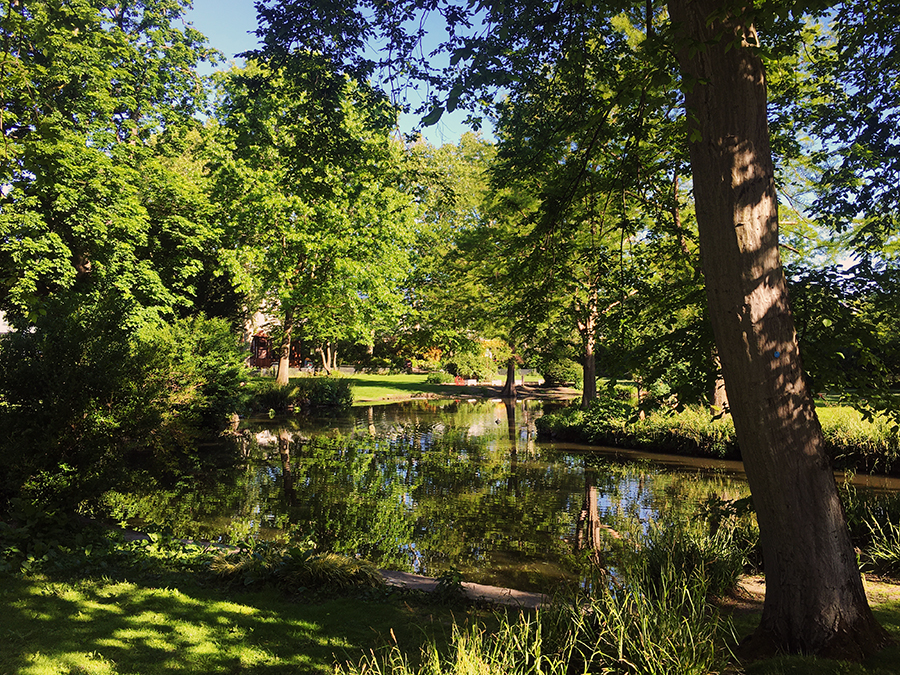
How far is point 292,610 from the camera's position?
512 centimetres

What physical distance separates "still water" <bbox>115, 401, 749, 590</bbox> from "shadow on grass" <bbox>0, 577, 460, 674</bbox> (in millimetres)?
2288

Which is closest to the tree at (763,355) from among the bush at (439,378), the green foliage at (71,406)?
the green foliage at (71,406)

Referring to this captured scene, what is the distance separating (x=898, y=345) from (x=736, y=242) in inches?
136

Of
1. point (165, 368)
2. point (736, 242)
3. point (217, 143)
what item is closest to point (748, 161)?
point (736, 242)

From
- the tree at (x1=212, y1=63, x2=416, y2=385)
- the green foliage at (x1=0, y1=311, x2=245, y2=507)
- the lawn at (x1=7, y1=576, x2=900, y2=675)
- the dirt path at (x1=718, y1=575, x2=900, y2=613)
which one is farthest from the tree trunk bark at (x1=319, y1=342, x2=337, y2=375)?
the dirt path at (x1=718, y1=575, x2=900, y2=613)

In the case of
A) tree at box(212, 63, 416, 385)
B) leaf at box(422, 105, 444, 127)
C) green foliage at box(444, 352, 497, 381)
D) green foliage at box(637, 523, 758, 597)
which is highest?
tree at box(212, 63, 416, 385)

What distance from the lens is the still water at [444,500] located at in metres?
7.88

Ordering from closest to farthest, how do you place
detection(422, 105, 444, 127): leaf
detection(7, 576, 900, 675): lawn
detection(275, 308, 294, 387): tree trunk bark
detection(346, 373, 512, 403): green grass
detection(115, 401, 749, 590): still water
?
1. detection(7, 576, 900, 675): lawn
2. detection(422, 105, 444, 127): leaf
3. detection(115, 401, 749, 590): still water
4. detection(275, 308, 294, 387): tree trunk bark
5. detection(346, 373, 512, 403): green grass

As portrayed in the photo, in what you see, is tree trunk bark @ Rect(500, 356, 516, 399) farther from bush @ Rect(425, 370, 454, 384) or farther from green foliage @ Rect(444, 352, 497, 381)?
bush @ Rect(425, 370, 454, 384)

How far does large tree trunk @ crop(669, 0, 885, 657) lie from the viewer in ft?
11.9

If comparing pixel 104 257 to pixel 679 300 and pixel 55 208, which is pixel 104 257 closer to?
pixel 55 208

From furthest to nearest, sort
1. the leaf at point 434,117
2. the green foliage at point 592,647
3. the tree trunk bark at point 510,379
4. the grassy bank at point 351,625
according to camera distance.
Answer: the tree trunk bark at point 510,379
the leaf at point 434,117
the grassy bank at point 351,625
the green foliage at point 592,647

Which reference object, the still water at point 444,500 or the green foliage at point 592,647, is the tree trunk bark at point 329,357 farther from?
the green foliage at point 592,647

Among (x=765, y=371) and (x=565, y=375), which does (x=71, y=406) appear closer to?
(x=765, y=371)
